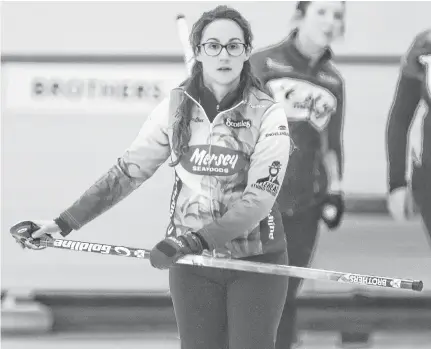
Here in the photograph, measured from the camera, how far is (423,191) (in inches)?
135

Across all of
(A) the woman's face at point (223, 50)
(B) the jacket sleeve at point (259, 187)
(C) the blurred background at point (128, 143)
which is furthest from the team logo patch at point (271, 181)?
(C) the blurred background at point (128, 143)

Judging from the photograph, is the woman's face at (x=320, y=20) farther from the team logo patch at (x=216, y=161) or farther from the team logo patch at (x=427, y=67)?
the team logo patch at (x=216, y=161)

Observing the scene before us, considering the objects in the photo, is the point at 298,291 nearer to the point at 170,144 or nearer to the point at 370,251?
the point at 370,251

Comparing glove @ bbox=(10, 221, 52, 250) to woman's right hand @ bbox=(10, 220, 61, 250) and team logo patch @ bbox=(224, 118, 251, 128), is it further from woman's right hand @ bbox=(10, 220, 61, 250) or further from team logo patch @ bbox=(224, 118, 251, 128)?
team logo patch @ bbox=(224, 118, 251, 128)

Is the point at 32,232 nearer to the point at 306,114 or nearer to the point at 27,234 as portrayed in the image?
the point at 27,234

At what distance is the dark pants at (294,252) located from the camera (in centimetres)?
346

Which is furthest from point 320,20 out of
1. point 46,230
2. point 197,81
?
point 46,230

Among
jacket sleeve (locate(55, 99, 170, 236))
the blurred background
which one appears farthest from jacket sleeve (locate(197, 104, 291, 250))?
the blurred background

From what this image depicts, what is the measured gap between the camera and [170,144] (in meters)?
2.26

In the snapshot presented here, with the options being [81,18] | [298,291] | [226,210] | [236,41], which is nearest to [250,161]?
[226,210]

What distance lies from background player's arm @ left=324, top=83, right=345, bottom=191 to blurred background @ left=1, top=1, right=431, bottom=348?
0.35 feet

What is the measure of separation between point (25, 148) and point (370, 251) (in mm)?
1562

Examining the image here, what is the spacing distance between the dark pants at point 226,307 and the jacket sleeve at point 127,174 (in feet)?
0.91

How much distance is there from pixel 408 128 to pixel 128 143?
3.92 ft
